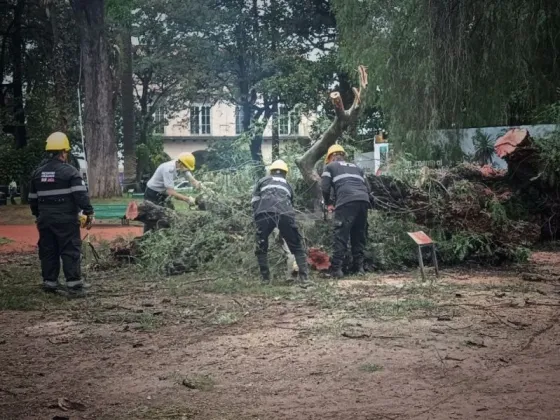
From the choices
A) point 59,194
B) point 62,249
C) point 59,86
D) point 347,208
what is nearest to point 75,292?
point 62,249

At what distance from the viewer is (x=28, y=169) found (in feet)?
79.4

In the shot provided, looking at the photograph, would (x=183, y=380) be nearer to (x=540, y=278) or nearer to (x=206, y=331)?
(x=206, y=331)

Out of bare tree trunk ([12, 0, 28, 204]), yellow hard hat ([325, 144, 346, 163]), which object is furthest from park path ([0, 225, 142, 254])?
bare tree trunk ([12, 0, 28, 204])

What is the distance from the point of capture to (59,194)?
776 centimetres

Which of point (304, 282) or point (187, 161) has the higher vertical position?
point (187, 161)

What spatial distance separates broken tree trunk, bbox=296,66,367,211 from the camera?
380 inches

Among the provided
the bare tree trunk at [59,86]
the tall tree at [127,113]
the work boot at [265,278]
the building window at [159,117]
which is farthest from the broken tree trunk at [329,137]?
the building window at [159,117]

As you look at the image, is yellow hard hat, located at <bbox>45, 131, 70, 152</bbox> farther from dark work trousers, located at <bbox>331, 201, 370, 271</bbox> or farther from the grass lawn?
the grass lawn

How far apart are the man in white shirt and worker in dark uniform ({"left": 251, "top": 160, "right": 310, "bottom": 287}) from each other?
206cm

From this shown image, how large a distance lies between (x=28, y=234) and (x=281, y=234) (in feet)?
33.7

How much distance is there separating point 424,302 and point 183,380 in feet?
10.5

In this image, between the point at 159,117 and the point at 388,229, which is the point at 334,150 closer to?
the point at 388,229

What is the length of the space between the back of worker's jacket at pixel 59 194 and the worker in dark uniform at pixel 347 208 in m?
3.14

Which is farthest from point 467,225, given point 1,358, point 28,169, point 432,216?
point 28,169
